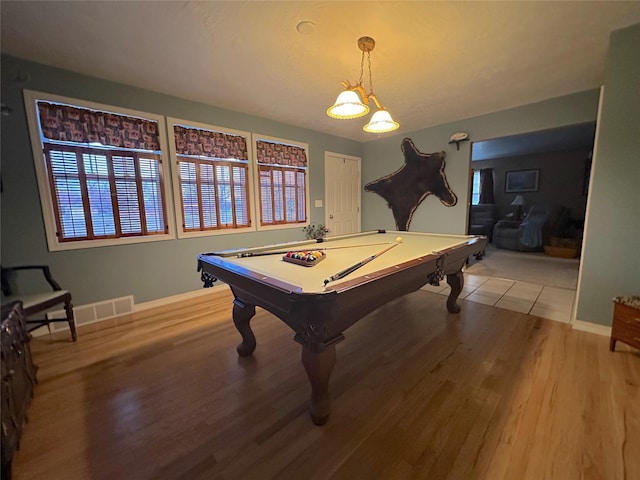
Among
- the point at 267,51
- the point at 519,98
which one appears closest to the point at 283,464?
the point at 267,51

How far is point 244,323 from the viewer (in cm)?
194

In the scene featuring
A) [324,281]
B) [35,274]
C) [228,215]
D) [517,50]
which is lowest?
[35,274]

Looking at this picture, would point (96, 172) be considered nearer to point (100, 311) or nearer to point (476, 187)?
point (100, 311)

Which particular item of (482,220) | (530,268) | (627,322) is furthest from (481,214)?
(627,322)

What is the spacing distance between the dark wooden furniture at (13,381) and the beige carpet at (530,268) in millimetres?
4880

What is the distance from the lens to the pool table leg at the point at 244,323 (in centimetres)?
189

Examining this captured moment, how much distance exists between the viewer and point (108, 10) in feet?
5.56

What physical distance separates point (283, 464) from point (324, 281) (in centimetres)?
84

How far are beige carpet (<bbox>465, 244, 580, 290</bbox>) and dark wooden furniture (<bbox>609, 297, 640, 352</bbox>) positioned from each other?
1772 millimetres

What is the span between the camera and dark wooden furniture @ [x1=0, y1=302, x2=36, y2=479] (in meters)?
1.09

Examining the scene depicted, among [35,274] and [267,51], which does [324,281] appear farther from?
[35,274]

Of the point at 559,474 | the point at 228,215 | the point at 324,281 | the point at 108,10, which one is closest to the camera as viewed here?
the point at 559,474

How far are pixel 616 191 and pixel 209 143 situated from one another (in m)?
4.10

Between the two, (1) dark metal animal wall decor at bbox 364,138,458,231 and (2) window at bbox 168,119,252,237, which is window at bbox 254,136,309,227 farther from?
(1) dark metal animal wall decor at bbox 364,138,458,231
